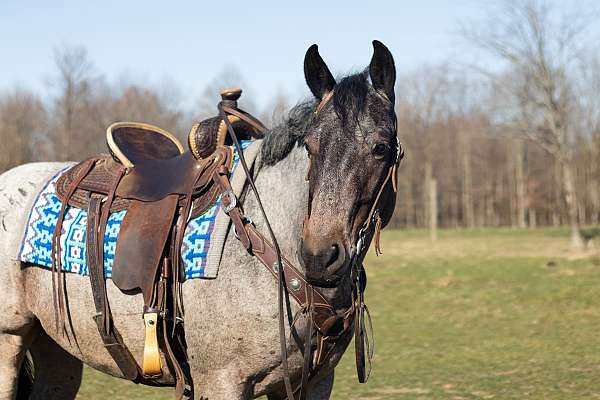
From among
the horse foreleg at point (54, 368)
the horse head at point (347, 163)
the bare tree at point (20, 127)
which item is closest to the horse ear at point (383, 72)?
the horse head at point (347, 163)

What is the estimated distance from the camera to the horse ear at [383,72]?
9.74ft

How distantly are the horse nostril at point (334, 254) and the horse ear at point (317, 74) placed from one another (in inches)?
28.1

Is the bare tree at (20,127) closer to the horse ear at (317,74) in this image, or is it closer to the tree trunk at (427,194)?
the tree trunk at (427,194)

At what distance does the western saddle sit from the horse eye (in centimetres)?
61

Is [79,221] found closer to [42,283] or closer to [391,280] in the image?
[42,283]

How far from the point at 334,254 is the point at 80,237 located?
5.19 ft

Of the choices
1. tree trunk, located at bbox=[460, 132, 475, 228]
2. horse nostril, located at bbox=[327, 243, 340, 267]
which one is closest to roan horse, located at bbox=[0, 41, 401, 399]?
horse nostril, located at bbox=[327, 243, 340, 267]

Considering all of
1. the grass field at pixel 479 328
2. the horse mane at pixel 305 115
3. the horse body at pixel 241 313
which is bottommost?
the grass field at pixel 479 328

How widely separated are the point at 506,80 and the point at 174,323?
20045 mm

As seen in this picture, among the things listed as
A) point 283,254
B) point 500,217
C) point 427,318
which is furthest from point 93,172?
point 500,217

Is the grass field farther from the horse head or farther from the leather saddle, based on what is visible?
the horse head

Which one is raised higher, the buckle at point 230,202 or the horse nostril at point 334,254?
the buckle at point 230,202

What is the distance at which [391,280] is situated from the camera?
18406 millimetres

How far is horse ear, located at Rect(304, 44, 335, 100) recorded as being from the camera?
2.99 meters
